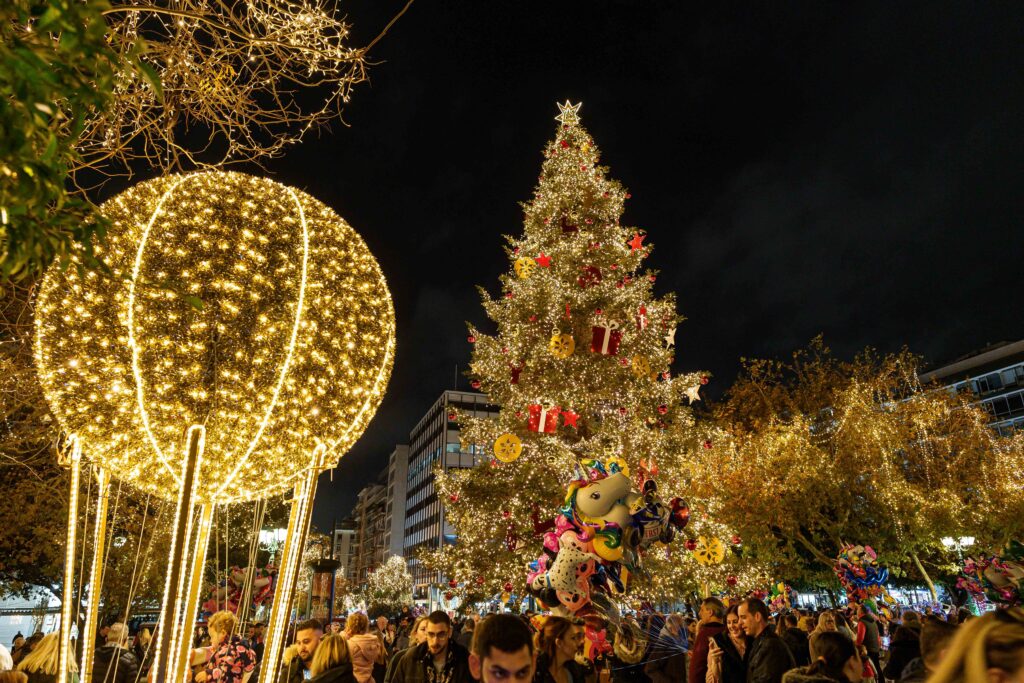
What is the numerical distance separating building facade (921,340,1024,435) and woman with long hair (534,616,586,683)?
62198mm

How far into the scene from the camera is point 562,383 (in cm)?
1472

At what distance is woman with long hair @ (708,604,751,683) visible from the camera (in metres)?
4.70

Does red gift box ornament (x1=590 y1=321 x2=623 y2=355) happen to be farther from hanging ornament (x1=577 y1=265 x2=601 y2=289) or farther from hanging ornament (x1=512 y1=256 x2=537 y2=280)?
hanging ornament (x1=512 y1=256 x2=537 y2=280)

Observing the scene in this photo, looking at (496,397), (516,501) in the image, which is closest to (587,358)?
(496,397)

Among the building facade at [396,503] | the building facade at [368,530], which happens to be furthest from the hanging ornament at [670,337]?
the building facade at [368,530]

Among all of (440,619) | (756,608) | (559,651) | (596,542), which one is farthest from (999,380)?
(440,619)

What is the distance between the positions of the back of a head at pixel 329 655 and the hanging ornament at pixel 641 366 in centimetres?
1127

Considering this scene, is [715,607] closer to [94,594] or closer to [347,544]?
[94,594]

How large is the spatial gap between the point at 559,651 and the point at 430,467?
75.8 m

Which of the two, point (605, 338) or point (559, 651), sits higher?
point (605, 338)

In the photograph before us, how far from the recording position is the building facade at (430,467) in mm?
70250

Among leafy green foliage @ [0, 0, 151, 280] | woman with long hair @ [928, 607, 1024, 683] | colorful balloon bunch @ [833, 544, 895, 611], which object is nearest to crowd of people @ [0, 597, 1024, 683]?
woman with long hair @ [928, 607, 1024, 683]

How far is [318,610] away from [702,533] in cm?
863

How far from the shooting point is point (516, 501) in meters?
13.5
